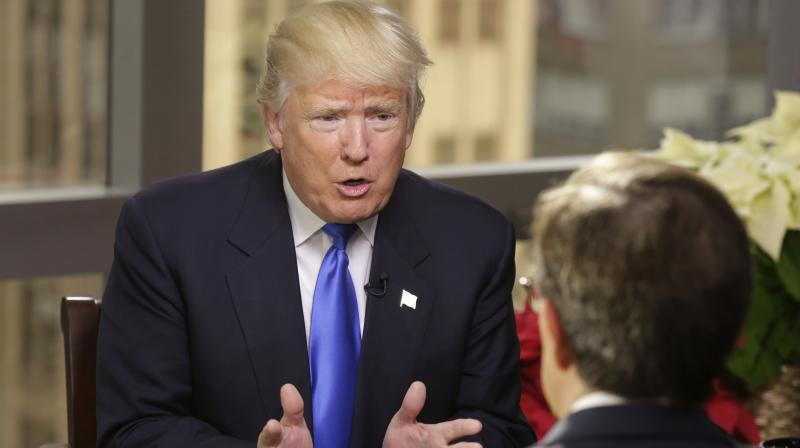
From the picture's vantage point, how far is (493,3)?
427 centimetres

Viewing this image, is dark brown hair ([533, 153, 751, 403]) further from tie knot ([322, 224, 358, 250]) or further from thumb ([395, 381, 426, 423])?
tie knot ([322, 224, 358, 250])

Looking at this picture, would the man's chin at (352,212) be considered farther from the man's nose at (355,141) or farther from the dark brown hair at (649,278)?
the dark brown hair at (649,278)

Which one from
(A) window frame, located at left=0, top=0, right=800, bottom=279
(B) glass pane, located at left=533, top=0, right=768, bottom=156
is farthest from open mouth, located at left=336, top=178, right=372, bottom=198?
(B) glass pane, located at left=533, top=0, right=768, bottom=156

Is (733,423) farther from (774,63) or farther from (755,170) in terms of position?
(774,63)

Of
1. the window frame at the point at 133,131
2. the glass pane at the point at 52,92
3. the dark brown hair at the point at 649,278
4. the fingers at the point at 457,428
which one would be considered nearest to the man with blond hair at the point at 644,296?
the dark brown hair at the point at 649,278

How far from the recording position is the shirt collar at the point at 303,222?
2.41 meters

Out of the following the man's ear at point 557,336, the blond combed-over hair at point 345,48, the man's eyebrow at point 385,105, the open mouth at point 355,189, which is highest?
the blond combed-over hair at point 345,48

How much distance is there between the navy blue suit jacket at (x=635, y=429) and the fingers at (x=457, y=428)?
2.27 ft

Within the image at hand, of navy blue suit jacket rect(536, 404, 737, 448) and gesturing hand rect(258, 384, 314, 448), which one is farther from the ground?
navy blue suit jacket rect(536, 404, 737, 448)

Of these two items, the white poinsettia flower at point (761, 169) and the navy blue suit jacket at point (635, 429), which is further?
the white poinsettia flower at point (761, 169)

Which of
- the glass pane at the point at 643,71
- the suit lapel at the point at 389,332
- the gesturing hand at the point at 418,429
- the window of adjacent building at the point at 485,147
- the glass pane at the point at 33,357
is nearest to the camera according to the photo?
the gesturing hand at the point at 418,429

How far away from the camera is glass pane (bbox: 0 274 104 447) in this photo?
3688 mm

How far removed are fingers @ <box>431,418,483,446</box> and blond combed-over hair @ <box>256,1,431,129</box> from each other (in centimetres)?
58

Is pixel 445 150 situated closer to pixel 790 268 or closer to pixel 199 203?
pixel 790 268
